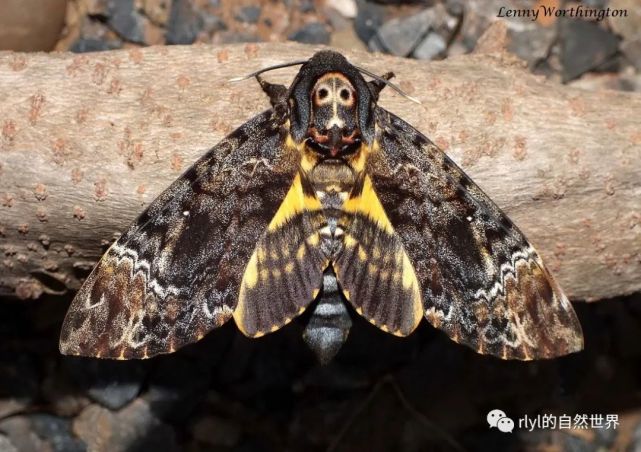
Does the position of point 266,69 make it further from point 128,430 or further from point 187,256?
point 128,430

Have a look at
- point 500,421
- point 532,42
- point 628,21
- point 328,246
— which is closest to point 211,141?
point 328,246

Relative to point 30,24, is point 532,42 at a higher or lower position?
higher

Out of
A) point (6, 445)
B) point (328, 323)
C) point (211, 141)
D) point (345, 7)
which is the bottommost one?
point (6, 445)

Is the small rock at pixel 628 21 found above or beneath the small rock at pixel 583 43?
above

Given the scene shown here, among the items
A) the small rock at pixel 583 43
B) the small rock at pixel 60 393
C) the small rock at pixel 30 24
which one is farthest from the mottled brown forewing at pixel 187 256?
the small rock at pixel 583 43

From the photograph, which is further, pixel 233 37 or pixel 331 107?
pixel 233 37

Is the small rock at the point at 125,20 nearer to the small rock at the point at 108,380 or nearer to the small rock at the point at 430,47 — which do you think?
the small rock at the point at 430,47

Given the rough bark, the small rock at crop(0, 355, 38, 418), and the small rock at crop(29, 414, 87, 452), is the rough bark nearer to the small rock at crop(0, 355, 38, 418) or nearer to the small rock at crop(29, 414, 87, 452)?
the small rock at crop(0, 355, 38, 418)
